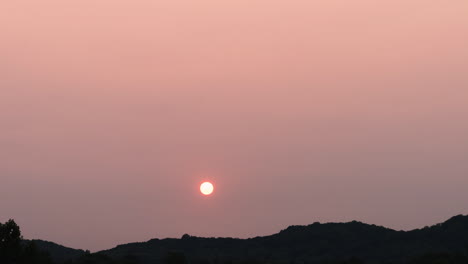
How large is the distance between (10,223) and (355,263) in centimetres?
7912

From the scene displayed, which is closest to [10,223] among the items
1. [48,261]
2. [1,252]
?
[1,252]

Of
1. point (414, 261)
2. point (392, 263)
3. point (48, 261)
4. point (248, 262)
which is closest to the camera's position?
point (48, 261)

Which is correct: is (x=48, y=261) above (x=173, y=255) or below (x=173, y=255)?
below

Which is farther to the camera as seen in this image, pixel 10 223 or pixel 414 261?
pixel 414 261

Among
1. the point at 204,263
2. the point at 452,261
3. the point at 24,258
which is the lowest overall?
the point at 24,258

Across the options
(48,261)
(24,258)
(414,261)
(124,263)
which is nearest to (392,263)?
(414,261)

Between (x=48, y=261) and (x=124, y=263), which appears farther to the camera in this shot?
(x=124, y=263)

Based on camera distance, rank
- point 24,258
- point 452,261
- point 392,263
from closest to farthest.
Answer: point 24,258
point 452,261
point 392,263

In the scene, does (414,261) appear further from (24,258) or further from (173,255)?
(24,258)

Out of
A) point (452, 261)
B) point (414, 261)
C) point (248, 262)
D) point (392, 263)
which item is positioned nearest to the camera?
point (452, 261)

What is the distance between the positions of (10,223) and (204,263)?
94415 mm

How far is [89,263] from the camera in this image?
542 feet

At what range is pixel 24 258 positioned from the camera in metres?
108

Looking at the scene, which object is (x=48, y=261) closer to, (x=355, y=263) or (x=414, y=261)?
(x=355, y=263)
